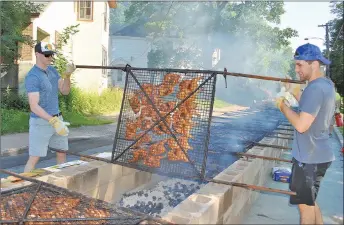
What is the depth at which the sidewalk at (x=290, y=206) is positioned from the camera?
3607mm

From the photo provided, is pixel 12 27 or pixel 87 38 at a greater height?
pixel 87 38

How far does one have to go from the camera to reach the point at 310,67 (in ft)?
12.2

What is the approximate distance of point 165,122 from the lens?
5172 mm

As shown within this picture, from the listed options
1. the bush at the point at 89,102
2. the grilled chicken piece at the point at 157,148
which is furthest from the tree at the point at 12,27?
the grilled chicken piece at the point at 157,148

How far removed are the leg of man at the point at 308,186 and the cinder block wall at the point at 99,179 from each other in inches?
109

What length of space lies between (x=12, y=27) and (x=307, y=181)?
14.5 m

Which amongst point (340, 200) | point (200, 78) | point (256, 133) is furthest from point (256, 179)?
point (256, 133)

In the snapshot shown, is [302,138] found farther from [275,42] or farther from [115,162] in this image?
[275,42]

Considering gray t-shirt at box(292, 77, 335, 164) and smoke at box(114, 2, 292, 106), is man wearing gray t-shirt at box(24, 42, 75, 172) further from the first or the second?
smoke at box(114, 2, 292, 106)

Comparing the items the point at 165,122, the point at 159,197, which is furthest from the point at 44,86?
the point at 159,197

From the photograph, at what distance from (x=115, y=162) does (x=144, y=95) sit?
1149 millimetres

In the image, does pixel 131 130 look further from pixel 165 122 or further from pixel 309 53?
pixel 309 53

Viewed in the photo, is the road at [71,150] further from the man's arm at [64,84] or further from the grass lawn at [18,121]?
the man's arm at [64,84]

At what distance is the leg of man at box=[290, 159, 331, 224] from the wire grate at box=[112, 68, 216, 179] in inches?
56.2
